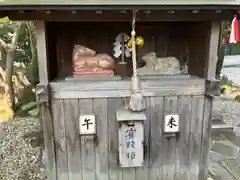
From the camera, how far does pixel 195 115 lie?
271cm

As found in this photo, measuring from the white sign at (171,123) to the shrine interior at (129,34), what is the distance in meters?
0.48

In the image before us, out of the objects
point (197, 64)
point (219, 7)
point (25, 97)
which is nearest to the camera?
point (219, 7)

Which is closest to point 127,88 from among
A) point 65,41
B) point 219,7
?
point 65,41

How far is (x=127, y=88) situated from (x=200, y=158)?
1063mm

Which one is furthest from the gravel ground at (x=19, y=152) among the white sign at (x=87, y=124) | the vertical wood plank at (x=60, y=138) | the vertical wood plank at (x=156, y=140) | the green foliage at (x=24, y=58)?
the vertical wood plank at (x=156, y=140)

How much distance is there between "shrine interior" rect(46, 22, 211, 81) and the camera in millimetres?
2789

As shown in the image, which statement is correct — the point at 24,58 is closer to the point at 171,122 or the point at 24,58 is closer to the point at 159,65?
the point at 159,65

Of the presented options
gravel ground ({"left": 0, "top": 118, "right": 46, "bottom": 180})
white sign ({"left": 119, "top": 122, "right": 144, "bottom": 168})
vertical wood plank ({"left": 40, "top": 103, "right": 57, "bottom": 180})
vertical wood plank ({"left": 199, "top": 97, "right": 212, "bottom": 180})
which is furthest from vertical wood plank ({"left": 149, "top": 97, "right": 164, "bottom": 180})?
gravel ground ({"left": 0, "top": 118, "right": 46, "bottom": 180})

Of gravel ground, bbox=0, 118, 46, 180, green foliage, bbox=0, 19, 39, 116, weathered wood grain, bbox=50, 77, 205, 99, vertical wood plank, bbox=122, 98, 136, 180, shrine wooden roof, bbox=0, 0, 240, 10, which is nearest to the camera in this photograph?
shrine wooden roof, bbox=0, 0, 240, 10

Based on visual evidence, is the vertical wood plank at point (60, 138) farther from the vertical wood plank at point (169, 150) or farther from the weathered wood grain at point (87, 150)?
the vertical wood plank at point (169, 150)

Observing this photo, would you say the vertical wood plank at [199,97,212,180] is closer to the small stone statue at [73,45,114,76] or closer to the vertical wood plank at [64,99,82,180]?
the small stone statue at [73,45,114,76]

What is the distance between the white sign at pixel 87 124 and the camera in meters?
2.57

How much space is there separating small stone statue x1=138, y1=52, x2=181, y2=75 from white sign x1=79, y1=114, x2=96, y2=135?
685mm

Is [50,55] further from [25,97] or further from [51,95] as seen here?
[25,97]
